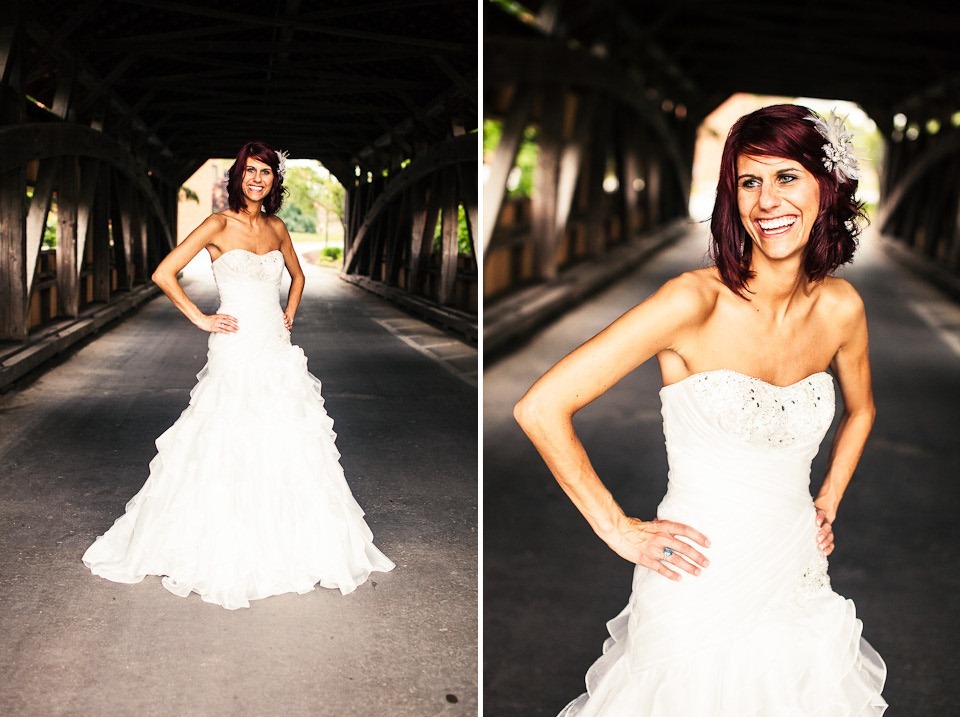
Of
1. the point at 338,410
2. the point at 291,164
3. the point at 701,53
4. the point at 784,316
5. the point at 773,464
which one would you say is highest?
the point at 701,53

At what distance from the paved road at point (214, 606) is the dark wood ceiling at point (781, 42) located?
3.64 metres

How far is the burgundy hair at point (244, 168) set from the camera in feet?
8.36

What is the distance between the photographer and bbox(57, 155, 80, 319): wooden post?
124 inches

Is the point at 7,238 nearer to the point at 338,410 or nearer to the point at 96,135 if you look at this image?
the point at 96,135

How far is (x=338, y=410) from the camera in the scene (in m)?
3.04

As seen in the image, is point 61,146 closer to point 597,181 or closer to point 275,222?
point 275,222

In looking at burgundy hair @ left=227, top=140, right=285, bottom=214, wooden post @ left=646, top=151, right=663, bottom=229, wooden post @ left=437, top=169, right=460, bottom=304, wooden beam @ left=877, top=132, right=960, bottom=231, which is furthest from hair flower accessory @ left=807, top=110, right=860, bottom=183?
wooden post @ left=646, top=151, right=663, bottom=229

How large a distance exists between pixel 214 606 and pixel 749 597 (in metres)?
1.45

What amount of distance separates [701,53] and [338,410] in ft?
31.8

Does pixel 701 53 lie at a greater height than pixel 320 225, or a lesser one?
greater

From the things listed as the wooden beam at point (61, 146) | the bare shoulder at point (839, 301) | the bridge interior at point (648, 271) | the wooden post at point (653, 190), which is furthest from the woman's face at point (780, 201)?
the wooden post at point (653, 190)

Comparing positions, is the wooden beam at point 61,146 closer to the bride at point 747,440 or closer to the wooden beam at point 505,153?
the bride at point 747,440

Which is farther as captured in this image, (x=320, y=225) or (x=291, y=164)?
(x=320, y=225)

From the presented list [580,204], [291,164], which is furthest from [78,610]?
[580,204]
